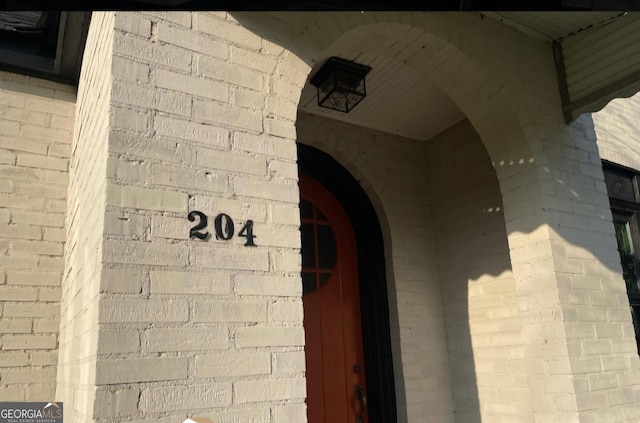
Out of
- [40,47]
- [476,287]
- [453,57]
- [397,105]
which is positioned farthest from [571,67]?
[40,47]

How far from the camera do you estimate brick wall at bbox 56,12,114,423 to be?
187 cm

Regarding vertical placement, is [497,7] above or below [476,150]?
below

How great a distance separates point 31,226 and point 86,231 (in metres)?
1.06

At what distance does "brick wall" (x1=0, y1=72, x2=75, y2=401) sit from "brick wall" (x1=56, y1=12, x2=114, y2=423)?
12 centimetres

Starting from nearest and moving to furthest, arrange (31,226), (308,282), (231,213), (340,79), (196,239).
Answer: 1. (196,239)
2. (231,213)
3. (31,226)
4. (340,79)
5. (308,282)

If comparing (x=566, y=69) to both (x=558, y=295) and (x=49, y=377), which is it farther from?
(x=49, y=377)

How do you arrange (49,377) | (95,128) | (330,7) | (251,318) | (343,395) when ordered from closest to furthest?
(330,7) < (251,318) < (95,128) < (49,377) < (343,395)

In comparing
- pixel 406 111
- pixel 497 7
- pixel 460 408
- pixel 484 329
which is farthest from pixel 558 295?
pixel 497 7

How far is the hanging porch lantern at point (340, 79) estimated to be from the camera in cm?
363

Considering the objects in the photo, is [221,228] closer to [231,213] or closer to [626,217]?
[231,213]

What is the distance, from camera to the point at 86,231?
2.21 m

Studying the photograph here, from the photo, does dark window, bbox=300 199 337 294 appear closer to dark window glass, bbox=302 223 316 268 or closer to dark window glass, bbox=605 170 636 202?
dark window glass, bbox=302 223 316 268

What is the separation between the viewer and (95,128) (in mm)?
2262

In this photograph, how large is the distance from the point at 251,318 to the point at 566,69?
9.24ft
